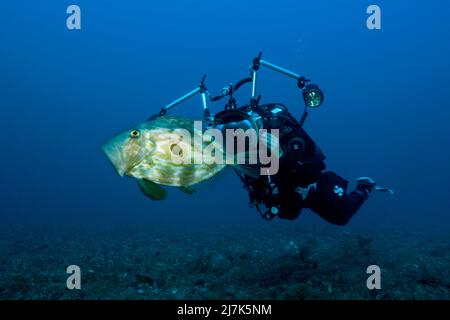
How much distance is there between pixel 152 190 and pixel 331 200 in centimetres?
371

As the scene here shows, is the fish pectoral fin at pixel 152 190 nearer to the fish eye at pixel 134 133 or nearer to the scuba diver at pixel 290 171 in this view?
the fish eye at pixel 134 133

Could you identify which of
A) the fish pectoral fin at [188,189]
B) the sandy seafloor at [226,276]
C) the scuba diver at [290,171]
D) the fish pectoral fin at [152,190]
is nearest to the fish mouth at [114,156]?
the fish pectoral fin at [152,190]

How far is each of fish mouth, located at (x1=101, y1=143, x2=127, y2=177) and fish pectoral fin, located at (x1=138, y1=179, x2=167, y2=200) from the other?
24 cm

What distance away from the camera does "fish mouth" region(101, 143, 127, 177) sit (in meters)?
1.85

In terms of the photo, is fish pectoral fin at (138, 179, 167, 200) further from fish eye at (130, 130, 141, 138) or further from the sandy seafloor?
the sandy seafloor

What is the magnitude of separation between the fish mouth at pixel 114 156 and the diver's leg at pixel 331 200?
355cm

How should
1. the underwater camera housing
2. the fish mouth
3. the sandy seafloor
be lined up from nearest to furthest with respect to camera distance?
the fish mouth, the underwater camera housing, the sandy seafloor

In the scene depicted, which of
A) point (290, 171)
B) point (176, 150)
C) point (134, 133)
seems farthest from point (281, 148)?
point (134, 133)

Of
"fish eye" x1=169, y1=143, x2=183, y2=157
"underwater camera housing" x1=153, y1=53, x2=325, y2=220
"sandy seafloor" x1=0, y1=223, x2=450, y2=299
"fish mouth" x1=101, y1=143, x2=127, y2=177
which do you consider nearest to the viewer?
"fish mouth" x1=101, y1=143, x2=127, y2=177

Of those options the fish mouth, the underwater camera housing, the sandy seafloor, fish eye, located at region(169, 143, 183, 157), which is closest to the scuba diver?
the underwater camera housing

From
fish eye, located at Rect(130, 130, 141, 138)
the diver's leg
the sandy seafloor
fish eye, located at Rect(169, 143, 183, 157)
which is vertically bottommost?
the sandy seafloor

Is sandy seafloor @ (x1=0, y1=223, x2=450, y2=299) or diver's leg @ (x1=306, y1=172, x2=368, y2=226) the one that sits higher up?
diver's leg @ (x1=306, y1=172, x2=368, y2=226)

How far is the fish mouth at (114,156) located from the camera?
185 cm
